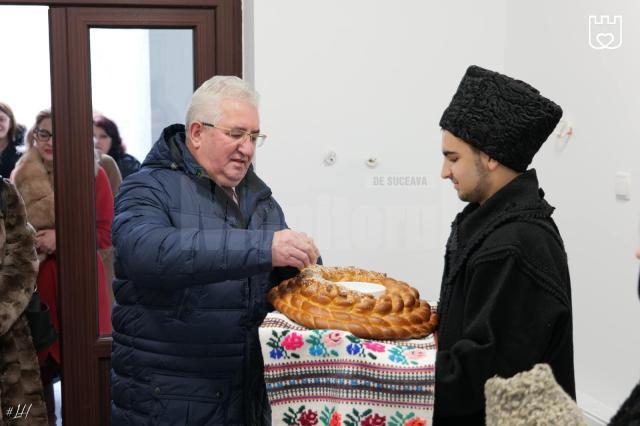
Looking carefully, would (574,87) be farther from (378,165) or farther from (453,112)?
(453,112)

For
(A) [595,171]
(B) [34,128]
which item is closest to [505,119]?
(A) [595,171]

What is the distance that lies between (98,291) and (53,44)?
0.97 metres

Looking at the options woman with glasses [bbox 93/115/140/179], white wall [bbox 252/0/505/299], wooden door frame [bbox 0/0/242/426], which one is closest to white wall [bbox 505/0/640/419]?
white wall [bbox 252/0/505/299]

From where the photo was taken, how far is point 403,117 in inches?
120

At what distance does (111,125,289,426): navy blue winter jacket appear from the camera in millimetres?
1726

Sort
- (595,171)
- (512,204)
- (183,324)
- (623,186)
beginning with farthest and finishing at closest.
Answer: (595,171) < (623,186) < (183,324) < (512,204)

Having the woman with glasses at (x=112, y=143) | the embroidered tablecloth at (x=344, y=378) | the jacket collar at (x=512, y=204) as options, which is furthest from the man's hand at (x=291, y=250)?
the woman with glasses at (x=112, y=143)

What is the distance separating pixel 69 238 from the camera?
2992 millimetres

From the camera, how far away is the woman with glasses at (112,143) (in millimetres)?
2998

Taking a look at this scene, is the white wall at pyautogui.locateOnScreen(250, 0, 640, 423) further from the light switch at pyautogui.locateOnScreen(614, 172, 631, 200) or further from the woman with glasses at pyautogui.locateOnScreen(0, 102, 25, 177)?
the woman with glasses at pyautogui.locateOnScreen(0, 102, 25, 177)

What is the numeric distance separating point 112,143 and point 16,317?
2.95 ft

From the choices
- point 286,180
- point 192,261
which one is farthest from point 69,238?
point 192,261

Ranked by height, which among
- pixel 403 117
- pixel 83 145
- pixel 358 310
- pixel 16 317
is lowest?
pixel 16 317

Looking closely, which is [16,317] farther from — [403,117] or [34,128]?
[403,117]
